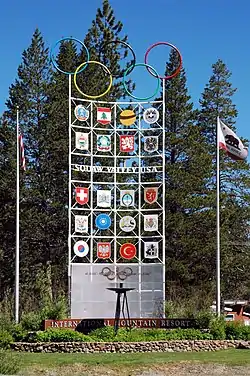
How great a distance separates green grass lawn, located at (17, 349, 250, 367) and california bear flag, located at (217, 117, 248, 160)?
8.10 m

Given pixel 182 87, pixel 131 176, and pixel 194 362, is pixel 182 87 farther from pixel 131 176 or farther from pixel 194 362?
pixel 194 362

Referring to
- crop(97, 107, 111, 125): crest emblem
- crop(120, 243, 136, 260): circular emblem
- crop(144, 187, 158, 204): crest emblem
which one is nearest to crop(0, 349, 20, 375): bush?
crop(120, 243, 136, 260): circular emblem

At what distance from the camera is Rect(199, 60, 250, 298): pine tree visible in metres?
45.7

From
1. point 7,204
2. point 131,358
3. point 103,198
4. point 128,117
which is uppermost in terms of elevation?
point 128,117

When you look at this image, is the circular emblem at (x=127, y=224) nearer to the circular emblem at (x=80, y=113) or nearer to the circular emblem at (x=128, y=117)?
the circular emblem at (x=128, y=117)

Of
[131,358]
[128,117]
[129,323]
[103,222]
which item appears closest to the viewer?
[131,358]

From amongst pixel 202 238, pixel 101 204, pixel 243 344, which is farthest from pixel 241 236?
pixel 243 344

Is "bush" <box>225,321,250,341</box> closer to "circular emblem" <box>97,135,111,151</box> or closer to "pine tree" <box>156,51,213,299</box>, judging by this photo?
"circular emblem" <box>97,135,111,151</box>

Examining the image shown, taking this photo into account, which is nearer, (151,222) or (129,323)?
(129,323)

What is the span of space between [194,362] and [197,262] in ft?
75.6

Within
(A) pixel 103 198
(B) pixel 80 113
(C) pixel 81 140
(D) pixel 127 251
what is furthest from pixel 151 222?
(B) pixel 80 113

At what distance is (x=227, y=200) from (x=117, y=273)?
60.9 ft

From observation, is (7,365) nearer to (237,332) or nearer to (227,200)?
(237,332)

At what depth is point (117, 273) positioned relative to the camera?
3123 cm
